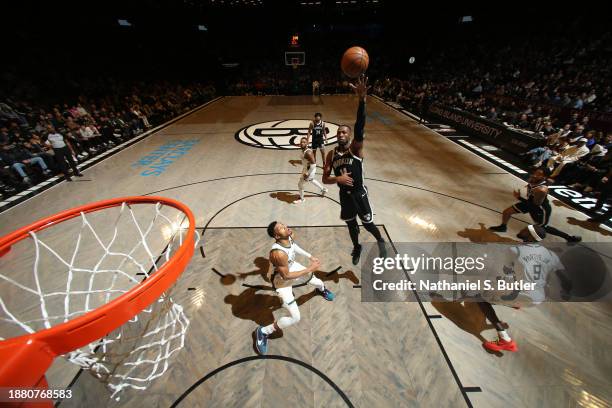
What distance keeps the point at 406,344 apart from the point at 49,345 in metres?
3.47

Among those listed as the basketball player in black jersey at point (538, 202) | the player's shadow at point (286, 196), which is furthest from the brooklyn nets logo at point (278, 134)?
the basketball player in black jersey at point (538, 202)

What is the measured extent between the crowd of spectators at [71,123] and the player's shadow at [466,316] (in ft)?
34.2

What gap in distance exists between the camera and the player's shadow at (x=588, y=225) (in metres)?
5.75

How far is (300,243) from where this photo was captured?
5.33 metres

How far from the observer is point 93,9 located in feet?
50.7

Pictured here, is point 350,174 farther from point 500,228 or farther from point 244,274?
point 500,228

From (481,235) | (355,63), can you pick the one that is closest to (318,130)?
(355,63)

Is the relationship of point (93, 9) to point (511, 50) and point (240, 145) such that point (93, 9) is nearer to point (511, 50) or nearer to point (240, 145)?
point (240, 145)

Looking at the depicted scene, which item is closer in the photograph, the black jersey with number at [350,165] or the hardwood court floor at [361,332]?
the hardwood court floor at [361,332]

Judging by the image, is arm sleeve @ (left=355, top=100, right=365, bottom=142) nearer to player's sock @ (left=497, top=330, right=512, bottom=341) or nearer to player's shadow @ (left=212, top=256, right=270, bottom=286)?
player's shadow @ (left=212, top=256, right=270, bottom=286)

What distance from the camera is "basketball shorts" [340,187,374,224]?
426 centimetres

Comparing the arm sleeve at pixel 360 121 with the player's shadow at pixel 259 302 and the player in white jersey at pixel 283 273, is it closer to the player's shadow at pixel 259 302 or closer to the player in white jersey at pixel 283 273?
the player in white jersey at pixel 283 273

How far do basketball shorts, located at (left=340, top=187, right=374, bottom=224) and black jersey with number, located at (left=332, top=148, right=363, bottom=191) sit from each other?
8 centimetres

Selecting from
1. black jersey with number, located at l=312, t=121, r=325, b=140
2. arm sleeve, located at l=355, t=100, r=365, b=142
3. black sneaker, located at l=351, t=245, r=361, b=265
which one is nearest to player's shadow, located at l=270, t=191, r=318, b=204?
black jersey with number, located at l=312, t=121, r=325, b=140
